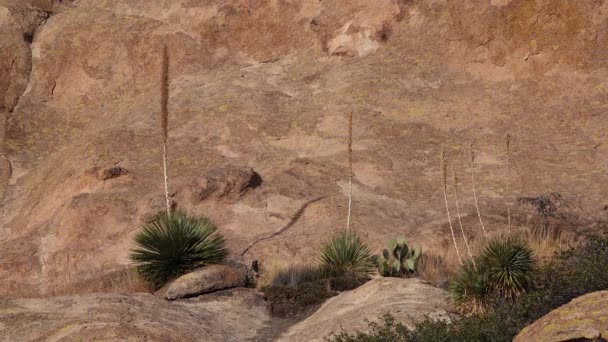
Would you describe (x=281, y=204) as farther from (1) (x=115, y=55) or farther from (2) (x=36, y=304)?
Answer: (1) (x=115, y=55)

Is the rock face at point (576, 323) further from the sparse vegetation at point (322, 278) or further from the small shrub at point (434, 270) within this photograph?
the sparse vegetation at point (322, 278)

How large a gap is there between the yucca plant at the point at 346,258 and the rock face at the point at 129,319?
208 centimetres

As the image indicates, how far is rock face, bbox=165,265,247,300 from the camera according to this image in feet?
54.8

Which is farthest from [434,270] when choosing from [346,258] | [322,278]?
[322,278]

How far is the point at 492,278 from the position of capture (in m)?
14.3

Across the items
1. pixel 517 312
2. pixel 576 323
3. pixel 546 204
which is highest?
pixel 546 204

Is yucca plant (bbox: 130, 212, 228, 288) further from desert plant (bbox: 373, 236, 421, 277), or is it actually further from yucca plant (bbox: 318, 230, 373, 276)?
desert plant (bbox: 373, 236, 421, 277)

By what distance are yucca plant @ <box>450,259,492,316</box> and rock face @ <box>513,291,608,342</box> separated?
340 centimetres

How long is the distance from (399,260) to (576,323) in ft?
25.0

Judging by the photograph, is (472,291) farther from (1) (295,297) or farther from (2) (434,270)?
(1) (295,297)

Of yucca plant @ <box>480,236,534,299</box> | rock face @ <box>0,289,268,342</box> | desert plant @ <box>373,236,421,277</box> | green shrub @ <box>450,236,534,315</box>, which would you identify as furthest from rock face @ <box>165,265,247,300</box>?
yucca plant @ <box>480,236,534,299</box>

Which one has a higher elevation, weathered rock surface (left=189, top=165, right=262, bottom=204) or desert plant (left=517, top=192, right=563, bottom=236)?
weathered rock surface (left=189, top=165, right=262, bottom=204)

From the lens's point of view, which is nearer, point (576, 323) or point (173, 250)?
point (576, 323)

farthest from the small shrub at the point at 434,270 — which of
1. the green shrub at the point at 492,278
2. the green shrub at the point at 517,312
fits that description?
the green shrub at the point at 517,312
